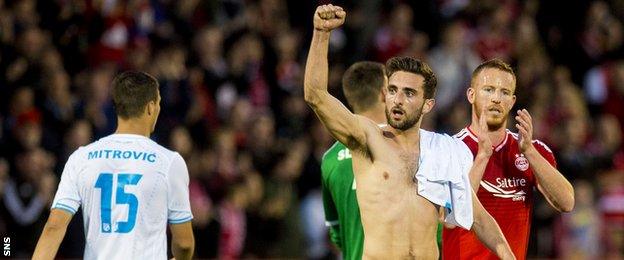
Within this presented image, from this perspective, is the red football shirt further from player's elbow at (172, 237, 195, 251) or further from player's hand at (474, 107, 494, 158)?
player's elbow at (172, 237, 195, 251)

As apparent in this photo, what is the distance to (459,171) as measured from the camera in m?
7.48

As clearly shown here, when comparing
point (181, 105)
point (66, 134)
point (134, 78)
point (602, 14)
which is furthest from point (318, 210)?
point (134, 78)

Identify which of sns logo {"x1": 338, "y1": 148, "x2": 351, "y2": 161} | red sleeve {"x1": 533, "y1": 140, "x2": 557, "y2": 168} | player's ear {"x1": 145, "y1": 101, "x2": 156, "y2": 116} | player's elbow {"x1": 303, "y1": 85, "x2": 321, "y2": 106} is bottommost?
red sleeve {"x1": 533, "y1": 140, "x2": 557, "y2": 168}

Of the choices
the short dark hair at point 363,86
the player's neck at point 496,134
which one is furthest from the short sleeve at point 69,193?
the player's neck at point 496,134

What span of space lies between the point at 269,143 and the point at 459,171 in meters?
7.60

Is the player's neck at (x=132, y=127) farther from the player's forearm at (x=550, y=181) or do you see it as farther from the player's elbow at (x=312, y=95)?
the player's forearm at (x=550, y=181)

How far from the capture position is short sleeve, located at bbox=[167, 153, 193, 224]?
7.63 meters

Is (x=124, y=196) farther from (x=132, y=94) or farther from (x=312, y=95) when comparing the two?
(x=312, y=95)

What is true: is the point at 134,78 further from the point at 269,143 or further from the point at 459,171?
the point at 269,143

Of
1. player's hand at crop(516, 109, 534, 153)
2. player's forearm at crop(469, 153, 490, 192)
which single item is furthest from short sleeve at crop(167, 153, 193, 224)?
player's hand at crop(516, 109, 534, 153)

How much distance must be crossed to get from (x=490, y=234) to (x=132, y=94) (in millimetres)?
2303

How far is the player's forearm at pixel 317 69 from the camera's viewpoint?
687 centimetres

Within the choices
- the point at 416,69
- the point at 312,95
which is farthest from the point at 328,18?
the point at 416,69

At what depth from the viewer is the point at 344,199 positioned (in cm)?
884
